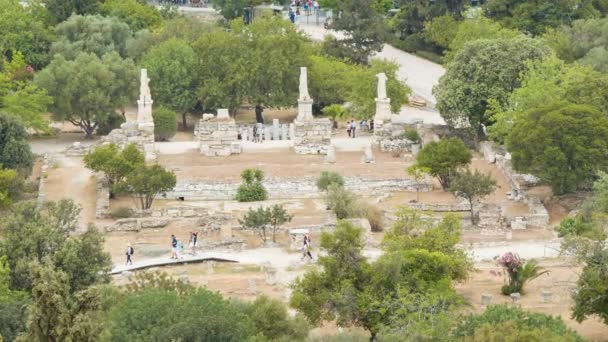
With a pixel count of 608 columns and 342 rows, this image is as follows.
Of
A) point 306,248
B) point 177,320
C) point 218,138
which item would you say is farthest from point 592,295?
point 218,138

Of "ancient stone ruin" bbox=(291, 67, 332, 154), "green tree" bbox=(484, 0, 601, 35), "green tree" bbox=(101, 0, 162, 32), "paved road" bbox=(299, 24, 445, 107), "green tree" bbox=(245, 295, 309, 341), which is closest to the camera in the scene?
"green tree" bbox=(245, 295, 309, 341)

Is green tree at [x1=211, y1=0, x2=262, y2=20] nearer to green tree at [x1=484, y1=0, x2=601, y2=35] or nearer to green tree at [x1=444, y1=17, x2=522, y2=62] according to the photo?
green tree at [x1=484, y1=0, x2=601, y2=35]

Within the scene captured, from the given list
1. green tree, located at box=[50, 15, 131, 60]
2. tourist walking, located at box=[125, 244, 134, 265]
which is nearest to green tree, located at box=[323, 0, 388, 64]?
green tree, located at box=[50, 15, 131, 60]

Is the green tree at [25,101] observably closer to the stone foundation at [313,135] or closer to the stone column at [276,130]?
the stone column at [276,130]

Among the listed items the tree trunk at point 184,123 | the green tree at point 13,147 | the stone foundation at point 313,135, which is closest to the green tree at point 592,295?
the green tree at point 13,147

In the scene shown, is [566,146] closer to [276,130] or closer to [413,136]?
[413,136]

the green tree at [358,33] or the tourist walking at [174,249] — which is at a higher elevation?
the green tree at [358,33]
